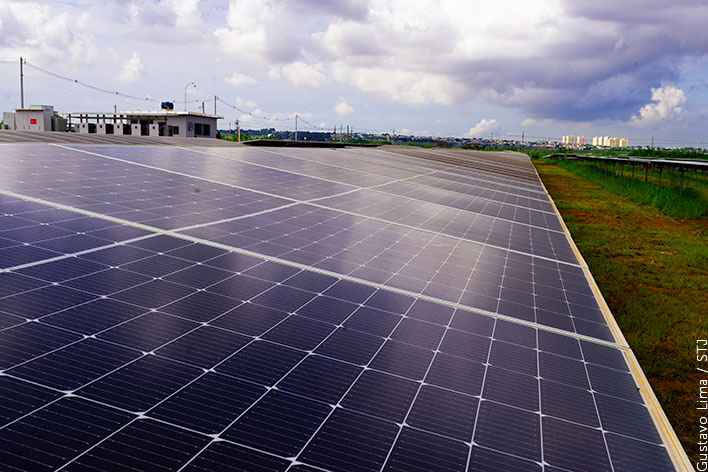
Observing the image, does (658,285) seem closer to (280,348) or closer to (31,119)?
(280,348)

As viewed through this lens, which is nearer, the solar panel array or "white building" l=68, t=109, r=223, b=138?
the solar panel array

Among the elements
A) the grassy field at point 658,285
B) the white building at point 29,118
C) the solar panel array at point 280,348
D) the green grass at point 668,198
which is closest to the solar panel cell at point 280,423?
the solar panel array at point 280,348

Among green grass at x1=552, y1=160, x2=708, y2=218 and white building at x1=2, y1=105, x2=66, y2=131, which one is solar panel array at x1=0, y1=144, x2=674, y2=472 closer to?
green grass at x1=552, y1=160, x2=708, y2=218

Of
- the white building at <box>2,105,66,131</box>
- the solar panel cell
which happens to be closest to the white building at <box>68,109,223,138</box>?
the white building at <box>2,105,66,131</box>

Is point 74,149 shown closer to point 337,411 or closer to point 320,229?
point 320,229

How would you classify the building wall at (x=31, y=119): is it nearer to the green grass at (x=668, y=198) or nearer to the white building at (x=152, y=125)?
the white building at (x=152, y=125)

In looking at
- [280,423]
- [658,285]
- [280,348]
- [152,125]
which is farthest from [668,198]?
[152,125]

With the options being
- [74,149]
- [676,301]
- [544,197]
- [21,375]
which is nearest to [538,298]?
[21,375]
